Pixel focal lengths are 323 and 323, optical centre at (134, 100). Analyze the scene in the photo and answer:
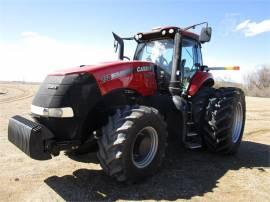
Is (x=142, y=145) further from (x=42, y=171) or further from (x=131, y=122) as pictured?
(x=42, y=171)

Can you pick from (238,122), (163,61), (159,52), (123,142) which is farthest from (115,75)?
(238,122)

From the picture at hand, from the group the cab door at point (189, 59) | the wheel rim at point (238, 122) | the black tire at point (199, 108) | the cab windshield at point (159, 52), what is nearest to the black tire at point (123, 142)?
the black tire at point (199, 108)

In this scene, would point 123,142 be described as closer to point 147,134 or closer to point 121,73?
point 147,134

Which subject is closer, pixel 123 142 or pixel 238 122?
pixel 123 142

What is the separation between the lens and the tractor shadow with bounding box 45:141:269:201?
14.3 ft

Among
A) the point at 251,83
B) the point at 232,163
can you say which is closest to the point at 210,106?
the point at 232,163

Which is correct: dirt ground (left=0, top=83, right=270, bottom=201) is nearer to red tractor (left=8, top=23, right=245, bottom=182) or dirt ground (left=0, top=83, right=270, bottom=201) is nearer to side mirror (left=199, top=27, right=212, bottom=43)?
red tractor (left=8, top=23, right=245, bottom=182)

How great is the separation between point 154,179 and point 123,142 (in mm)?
969

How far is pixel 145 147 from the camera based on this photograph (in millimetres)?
4910

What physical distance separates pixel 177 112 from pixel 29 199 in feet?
9.47

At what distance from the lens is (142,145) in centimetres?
485

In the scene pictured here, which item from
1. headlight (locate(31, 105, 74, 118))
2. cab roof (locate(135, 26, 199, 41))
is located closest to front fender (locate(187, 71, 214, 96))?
cab roof (locate(135, 26, 199, 41))

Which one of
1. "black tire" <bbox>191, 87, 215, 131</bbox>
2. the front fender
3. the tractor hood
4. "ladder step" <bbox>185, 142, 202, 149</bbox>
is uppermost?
the tractor hood

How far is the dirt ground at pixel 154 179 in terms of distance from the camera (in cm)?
438
